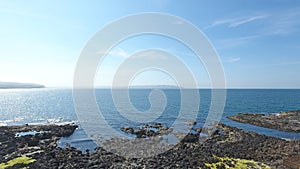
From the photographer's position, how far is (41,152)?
28047 mm

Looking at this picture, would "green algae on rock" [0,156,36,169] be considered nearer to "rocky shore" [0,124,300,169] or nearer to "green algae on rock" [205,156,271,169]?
"rocky shore" [0,124,300,169]

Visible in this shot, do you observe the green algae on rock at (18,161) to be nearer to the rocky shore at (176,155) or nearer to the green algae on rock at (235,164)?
the rocky shore at (176,155)

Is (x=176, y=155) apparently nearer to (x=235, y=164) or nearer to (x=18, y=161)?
(x=235, y=164)

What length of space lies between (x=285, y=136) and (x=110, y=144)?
29.6m

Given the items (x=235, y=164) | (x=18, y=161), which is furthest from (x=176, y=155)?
(x=18, y=161)

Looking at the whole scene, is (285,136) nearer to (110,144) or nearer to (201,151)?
(201,151)

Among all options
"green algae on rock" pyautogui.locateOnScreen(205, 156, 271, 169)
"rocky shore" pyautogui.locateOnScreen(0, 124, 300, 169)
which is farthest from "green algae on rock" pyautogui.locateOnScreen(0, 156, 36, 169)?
"green algae on rock" pyautogui.locateOnScreen(205, 156, 271, 169)

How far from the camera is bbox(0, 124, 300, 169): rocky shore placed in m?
23.8

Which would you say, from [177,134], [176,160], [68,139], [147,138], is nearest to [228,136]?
[177,134]

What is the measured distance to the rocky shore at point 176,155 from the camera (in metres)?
23.8

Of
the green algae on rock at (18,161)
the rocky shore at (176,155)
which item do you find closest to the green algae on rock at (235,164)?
the rocky shore at (176,155)

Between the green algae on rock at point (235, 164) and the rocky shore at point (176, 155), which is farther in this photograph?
the rocky shore at point (176, 155)

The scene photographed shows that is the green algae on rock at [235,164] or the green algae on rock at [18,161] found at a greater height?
the green algae on rock at [235,164]

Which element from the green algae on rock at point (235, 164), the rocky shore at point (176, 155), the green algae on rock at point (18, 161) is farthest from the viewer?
the rocky shore at point (176, 155)
